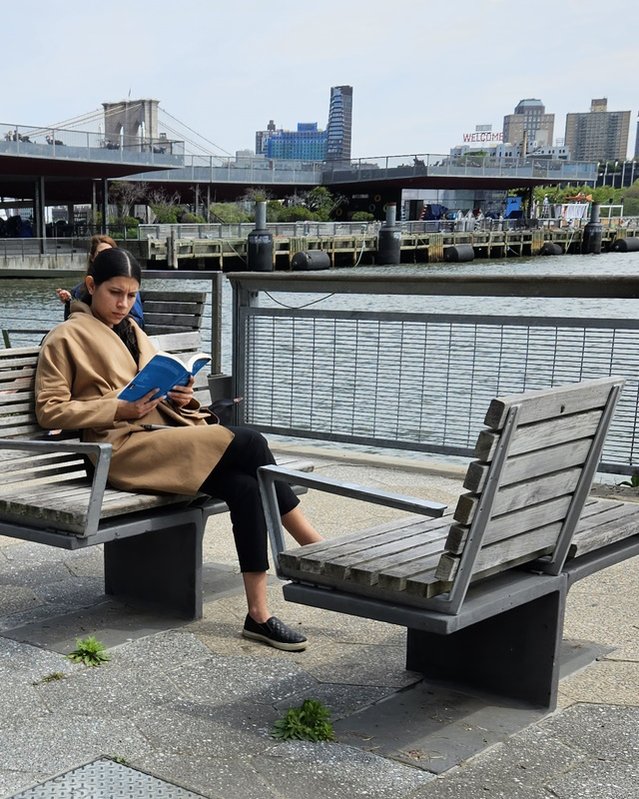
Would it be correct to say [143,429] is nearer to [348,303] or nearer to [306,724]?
[306,724]

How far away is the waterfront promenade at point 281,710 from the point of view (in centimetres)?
290

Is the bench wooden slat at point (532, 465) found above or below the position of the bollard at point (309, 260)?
above

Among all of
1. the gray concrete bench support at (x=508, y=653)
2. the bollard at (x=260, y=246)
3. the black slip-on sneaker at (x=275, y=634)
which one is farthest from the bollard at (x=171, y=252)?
the gray concrete bench support at (x=508, y=653)

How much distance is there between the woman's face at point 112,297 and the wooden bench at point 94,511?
36cm

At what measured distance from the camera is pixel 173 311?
20.9ft

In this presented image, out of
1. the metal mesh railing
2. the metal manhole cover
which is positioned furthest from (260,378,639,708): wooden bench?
the metal mesh railing

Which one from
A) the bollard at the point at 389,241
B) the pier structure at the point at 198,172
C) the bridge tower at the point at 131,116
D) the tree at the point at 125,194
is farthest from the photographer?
the bridge tower at the point at 131,116

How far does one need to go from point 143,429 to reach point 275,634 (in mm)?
900

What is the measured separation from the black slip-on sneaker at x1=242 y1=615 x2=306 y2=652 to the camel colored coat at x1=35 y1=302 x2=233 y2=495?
1.77ft

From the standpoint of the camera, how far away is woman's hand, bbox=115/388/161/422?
3.97 meters

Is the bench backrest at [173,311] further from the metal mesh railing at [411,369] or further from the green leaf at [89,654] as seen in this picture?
the green leaf at [89,654]

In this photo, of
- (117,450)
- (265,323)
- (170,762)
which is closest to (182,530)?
(117,450)

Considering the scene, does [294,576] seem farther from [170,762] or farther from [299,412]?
[299,412]

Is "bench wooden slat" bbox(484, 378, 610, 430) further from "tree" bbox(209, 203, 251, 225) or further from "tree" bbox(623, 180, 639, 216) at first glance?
"tree" bbox(623, 180, 639, 216)
